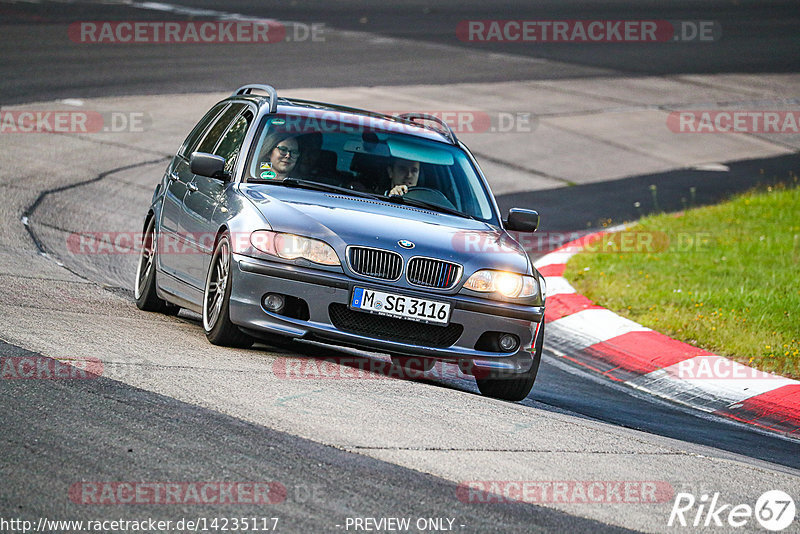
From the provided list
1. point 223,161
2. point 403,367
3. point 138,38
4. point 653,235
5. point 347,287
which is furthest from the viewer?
point 138,38

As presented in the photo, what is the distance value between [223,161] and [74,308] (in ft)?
4.60

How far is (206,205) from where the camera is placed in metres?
7.92

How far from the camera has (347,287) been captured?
6.82m

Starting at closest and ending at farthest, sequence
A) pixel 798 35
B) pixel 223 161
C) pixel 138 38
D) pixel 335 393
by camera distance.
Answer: pixel 335 393 < pixel 223 161 < pixel 138 38 < pixel 798 35

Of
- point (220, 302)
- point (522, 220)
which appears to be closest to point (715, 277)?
point (522, 220)

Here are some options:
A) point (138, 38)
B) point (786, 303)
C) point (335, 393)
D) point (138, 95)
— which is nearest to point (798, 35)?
point (138, 38)

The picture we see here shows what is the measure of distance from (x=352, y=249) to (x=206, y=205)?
1.47 meters

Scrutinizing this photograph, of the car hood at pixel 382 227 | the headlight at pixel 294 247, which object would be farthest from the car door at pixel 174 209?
the headlight at pixel 294 247

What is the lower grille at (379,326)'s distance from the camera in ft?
22.6

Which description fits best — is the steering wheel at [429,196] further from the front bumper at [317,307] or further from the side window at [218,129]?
the side window at [218,129]

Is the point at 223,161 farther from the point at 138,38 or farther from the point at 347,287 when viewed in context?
the point at 138,38

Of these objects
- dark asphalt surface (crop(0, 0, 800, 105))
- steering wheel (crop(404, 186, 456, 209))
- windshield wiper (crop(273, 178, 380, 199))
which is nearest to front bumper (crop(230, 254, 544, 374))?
windshield wiper (crop(273, 178, 380, 199))

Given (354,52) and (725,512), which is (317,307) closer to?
(725,512)

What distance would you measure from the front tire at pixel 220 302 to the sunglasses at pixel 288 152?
908 mm
